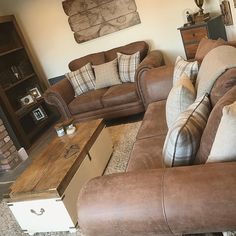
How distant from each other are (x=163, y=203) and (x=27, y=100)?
383 cm

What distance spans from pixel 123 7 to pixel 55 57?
140cm

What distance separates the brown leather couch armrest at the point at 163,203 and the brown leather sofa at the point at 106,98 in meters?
2.28

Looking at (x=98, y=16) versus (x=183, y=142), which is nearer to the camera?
(x=183, y=142)

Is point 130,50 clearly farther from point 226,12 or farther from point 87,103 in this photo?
point 226,12

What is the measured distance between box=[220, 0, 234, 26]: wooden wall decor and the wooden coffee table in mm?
2324

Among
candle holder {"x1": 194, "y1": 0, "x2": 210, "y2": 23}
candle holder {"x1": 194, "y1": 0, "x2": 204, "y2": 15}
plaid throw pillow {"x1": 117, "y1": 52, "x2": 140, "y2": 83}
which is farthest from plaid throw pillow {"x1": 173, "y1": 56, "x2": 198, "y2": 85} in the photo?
candle holder {"x1": 194, "y1": 0, "x2": 204, "y2": 15}

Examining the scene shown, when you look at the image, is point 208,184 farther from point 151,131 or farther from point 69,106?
point 69,106

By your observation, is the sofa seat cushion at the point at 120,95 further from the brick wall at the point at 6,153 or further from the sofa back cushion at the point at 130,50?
the brick wall at the point at 6,153

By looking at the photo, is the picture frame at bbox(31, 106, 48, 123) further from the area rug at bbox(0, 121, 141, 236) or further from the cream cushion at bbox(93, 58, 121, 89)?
the area rug at bbox(0, 121, 141, 236)

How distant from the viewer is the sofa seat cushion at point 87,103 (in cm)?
369

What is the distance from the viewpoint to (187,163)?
1.39m

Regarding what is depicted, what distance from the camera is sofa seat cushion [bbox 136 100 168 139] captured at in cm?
219

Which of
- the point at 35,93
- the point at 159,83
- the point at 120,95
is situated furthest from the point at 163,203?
the point at 35,93

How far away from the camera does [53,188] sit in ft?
6.23
